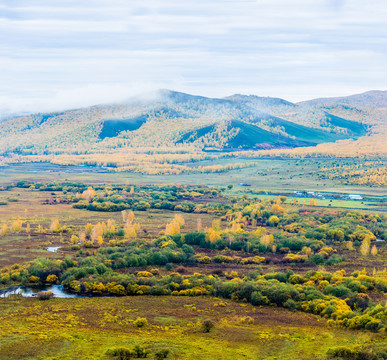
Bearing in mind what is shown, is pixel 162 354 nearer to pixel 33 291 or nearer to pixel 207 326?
pixel 207 326

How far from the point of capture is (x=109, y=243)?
122 m

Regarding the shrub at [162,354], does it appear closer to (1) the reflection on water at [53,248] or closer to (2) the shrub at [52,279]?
(2) the shrub at [52,279]

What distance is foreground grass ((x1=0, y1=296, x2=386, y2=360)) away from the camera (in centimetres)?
6269

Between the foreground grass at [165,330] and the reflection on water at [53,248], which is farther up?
the reflection on water at [53,248]

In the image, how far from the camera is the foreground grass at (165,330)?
62.7m

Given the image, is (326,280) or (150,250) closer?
(326,280)

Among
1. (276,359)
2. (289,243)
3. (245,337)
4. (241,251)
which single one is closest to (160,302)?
(245,337)

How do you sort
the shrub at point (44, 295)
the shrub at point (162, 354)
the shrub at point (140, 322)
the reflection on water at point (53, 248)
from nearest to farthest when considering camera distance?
1. the shrub at point (162, 354)
2. the shrub at point (140, 322)
3. the shrub at point (44, 295)
4. the reflection on water at point (53, 248)

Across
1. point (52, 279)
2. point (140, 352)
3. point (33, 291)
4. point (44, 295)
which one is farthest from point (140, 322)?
point (52, 279)

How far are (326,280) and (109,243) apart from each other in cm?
5086

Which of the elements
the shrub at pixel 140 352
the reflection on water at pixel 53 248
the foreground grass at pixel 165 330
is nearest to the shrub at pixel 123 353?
the shrub at pixel 140 352

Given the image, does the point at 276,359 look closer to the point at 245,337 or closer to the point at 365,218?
the point at 245,337

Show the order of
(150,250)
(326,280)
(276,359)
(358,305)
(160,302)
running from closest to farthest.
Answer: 1. (276,359)
2. (358,305)
3. (160,302)
4. (326,280)
5. (150,250)

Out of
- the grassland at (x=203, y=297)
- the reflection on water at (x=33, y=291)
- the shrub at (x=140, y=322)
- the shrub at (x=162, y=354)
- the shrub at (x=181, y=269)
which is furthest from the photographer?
the shrub at (x=181, y=269)
